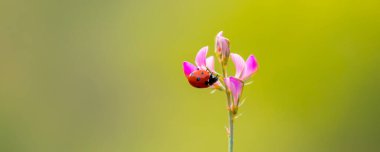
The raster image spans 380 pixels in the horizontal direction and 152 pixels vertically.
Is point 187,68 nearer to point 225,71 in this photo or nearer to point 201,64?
point 201,64

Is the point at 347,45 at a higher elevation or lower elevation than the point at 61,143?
higher

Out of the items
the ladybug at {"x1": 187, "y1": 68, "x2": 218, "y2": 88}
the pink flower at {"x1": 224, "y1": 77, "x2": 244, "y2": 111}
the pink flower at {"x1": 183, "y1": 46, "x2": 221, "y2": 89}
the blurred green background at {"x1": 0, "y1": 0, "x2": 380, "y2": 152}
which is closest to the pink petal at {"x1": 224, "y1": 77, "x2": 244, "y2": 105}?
the pink flower at {"x1": 224, "y1": 77, "x2": 244, "y2": 111}

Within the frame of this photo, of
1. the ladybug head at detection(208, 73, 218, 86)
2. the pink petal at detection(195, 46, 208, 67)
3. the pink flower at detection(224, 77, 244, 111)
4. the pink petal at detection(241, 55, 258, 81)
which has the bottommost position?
the pink flower at detection(224, 77, 244, 111)

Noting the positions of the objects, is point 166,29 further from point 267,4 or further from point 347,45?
point 347,45

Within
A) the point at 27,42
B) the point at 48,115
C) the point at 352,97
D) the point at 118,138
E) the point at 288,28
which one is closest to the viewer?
the point at 352,97

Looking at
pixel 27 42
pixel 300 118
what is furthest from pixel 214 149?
pixel 27 42

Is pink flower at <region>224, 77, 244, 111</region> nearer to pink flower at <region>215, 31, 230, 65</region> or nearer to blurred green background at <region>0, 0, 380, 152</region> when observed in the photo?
pink flower at <region>215, 31, 230, 65</region>

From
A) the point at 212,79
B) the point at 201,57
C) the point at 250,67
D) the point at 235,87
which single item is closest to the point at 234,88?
the point at 235,87
